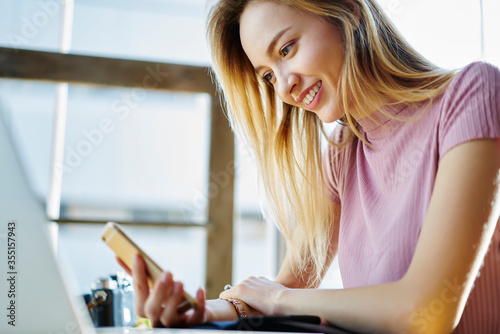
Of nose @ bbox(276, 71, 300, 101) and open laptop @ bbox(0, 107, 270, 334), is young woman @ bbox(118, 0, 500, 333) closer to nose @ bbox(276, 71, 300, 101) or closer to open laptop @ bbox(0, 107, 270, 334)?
nose @ bbox(276, 71, 300, 101)

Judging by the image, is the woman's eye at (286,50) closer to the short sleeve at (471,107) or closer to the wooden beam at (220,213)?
the short sleeve at (471,107)

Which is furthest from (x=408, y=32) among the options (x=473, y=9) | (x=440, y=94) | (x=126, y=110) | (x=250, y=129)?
(x=126, y=110)

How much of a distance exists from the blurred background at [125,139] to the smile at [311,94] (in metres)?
1.56

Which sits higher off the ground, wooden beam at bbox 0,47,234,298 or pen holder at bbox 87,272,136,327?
wooden beam at bbox 0,47,234,298

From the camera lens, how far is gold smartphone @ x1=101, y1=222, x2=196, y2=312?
756mm

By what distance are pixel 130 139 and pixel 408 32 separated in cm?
160

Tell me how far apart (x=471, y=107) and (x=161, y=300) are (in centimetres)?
62

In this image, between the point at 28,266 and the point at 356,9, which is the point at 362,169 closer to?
the point at 356,9

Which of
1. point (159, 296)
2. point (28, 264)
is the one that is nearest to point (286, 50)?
point (159, 296)

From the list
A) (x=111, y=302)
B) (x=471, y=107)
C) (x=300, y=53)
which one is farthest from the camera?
(x=111, y=302)

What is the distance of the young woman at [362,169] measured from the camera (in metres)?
0.82

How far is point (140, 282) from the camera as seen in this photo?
0.78 m

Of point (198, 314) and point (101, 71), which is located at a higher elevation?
point (101, 71)

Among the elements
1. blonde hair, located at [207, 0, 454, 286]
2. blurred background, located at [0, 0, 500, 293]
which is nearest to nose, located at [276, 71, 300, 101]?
blonde hair, located at [207, 0, 454, 286]
